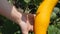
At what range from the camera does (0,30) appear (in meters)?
1.94

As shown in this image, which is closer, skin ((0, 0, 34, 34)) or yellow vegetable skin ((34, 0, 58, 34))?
yellow vegetable skin ((34, 0, 58, 34))

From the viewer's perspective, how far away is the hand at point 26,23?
6.18ft

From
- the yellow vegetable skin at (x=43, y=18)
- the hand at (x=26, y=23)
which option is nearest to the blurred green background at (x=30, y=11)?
the hand at (x=26, y=23)

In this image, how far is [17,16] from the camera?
184cm

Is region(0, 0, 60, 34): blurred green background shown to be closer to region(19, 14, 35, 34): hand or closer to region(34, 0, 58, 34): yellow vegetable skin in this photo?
region(19, 14, 35, 34): hand

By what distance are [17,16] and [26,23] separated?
11 cm

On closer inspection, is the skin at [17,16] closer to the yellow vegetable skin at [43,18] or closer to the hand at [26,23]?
the hand at [26,23]

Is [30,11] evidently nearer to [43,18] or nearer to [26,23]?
[26,23]

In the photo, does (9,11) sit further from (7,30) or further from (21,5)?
(21,5)

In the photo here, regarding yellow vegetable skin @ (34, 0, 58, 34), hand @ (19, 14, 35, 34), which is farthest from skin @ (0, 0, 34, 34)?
yellow vegetable skin @ (34, 0, 58, 34)

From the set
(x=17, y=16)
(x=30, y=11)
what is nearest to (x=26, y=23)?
(x=17, y=16)

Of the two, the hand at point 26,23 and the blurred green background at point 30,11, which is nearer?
the blurred green background at point 30,11

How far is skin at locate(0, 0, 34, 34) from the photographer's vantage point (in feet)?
5.96

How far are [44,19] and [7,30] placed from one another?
1.39ft
